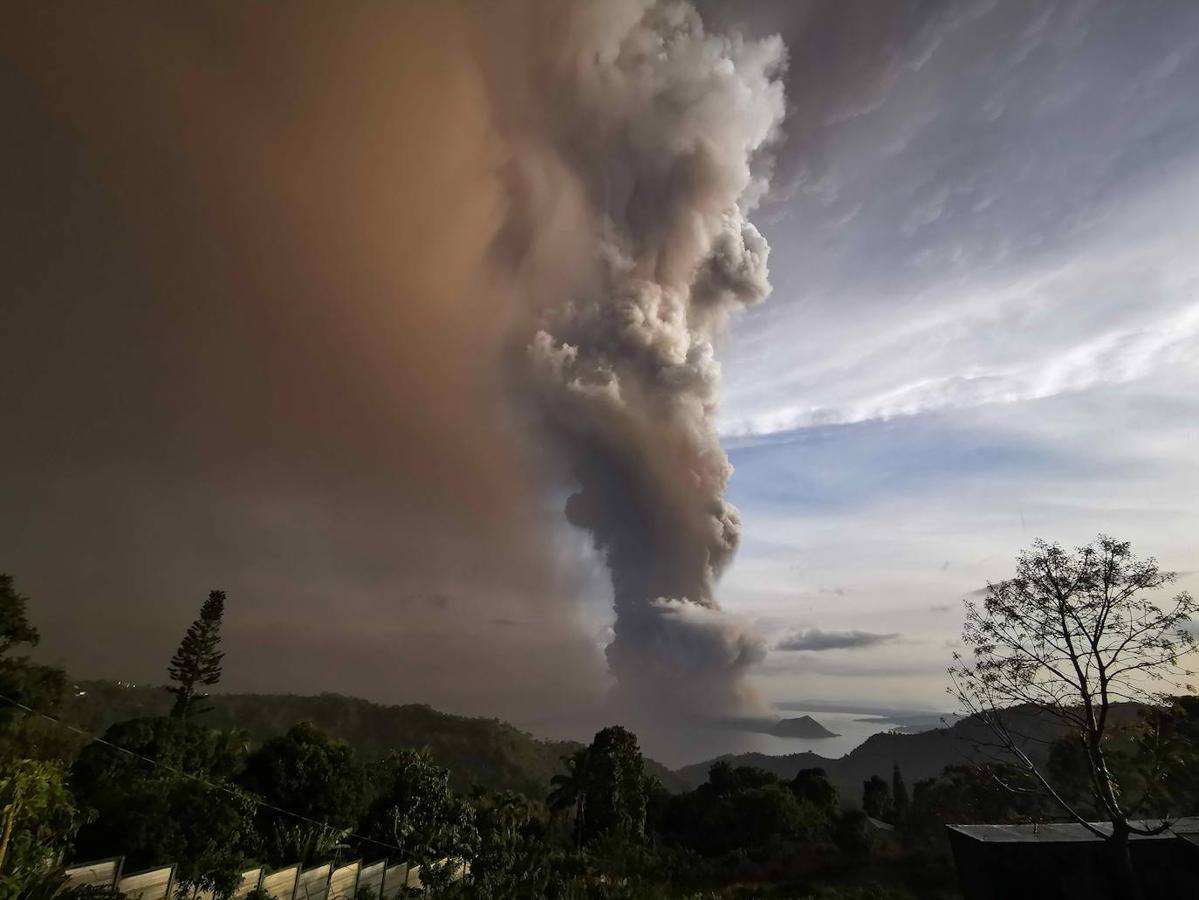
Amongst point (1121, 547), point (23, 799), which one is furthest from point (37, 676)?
point (1121, 547)

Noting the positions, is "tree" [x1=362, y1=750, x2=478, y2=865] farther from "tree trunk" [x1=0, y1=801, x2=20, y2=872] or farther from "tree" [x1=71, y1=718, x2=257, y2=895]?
"tree trunk" [x1=0, y1=801, x2=20, y2=872]

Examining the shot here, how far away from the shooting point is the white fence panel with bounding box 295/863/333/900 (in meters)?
27.5

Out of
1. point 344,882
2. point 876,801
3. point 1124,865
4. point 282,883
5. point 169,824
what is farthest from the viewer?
point 876,801

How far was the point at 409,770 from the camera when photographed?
3691 cm

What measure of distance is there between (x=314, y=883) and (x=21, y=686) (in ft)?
55.4

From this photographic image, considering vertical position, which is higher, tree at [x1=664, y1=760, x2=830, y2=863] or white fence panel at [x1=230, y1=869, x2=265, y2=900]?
tree at [x1=664, y1=760, x2=830, y2=863]

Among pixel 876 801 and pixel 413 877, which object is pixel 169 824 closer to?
pixel 413 877

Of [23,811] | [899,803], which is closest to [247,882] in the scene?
[23,811]

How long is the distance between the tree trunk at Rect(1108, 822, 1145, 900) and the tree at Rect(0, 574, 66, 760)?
39745mm

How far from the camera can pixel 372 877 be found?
3262 centimetres

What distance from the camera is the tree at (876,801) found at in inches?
2794

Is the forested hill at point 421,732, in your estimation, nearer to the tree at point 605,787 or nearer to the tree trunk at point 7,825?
the tree at point 605,787

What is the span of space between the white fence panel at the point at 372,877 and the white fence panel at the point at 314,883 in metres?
A: 3.11

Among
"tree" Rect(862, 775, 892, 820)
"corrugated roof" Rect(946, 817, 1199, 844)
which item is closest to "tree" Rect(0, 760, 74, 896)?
"corrugated roof" Rect(946, 817, 1199, 844)
